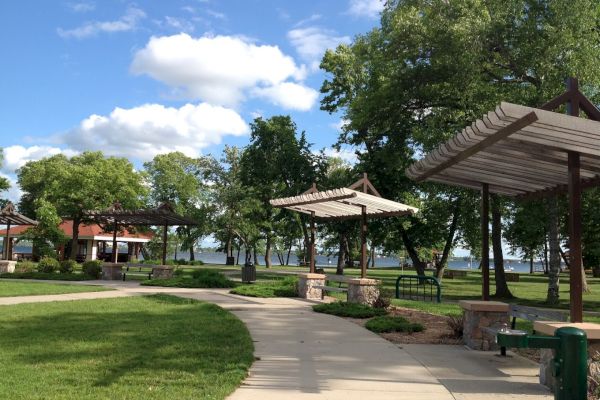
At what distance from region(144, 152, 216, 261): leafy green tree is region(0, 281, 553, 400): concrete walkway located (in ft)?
153

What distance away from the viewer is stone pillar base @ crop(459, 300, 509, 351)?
8.20 meters

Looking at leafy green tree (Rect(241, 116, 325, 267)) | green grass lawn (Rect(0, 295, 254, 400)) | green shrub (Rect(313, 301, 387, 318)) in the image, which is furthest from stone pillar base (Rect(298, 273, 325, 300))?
leafy green tree (Rect(241, 116, 325, 267))

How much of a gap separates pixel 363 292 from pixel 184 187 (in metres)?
45.0

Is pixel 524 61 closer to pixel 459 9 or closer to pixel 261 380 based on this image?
pixel 459 9

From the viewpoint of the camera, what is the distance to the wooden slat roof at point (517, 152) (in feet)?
17.2

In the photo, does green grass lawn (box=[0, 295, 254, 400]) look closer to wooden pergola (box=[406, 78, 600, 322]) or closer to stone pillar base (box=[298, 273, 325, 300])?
wooden pergola (box=[406, 78, 600, 322])

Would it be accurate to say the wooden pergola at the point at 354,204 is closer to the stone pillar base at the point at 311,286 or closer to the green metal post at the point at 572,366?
the stone pillar base at the point at 311,286

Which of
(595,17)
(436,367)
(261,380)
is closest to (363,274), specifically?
(436,367)

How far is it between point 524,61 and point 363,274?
372 inches

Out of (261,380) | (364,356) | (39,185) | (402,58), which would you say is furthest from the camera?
(39,185)

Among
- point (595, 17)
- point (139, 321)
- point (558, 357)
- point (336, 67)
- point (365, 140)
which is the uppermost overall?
point (336, 67)

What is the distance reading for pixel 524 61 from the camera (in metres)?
18.0

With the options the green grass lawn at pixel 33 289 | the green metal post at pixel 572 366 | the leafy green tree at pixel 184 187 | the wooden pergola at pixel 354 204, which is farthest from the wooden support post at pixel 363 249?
the leafy green tree at pixel 184 187

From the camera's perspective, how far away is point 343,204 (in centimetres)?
1562
